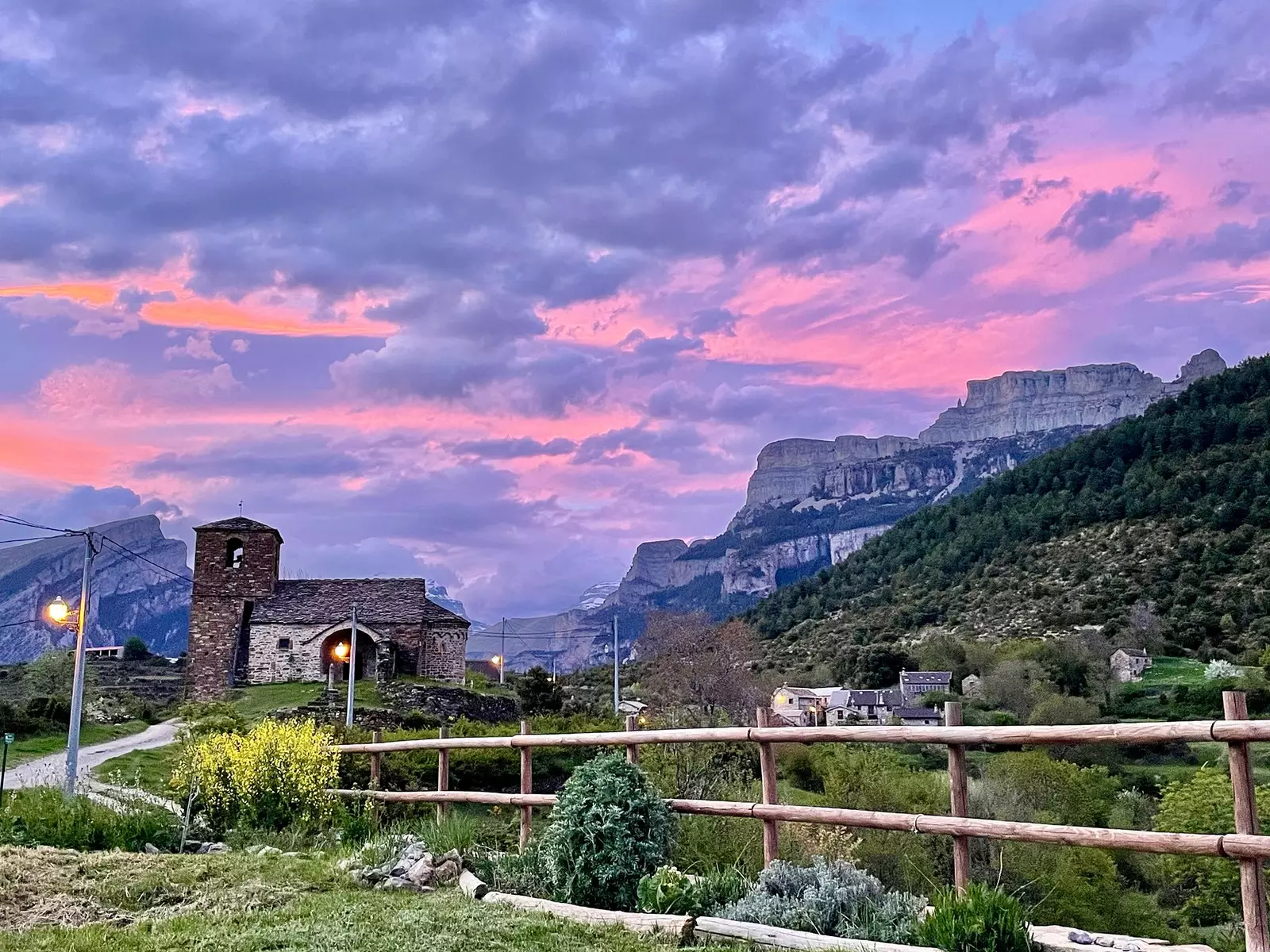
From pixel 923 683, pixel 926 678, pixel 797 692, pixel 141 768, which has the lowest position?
pixel 141 768

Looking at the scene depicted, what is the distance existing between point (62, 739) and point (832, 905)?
92.0 feet

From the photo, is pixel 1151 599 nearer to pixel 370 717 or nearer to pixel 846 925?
pixel 370 717

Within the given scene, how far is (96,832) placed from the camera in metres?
10.8

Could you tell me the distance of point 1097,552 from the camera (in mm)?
57656

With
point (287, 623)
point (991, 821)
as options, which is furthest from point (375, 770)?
point (287, 623)

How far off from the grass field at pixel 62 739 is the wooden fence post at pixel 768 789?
2183 centimetres

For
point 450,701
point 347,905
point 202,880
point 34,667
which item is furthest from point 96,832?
point 34,667

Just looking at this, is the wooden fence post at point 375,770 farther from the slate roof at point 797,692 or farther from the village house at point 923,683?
the village house at point 923,683

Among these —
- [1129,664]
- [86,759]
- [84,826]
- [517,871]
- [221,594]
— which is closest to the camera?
[517,871]

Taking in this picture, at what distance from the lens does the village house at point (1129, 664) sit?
144 feet

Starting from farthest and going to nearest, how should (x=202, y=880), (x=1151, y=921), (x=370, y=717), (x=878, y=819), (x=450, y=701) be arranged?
(x=450, y=701) → (x=370, y=717) → (x=1151, y=921) → (x=202, y=880) → (x=878, y=819)

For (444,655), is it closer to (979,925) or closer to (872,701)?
(872,701)

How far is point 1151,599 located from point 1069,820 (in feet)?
117

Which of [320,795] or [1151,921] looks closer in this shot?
[320,795]
